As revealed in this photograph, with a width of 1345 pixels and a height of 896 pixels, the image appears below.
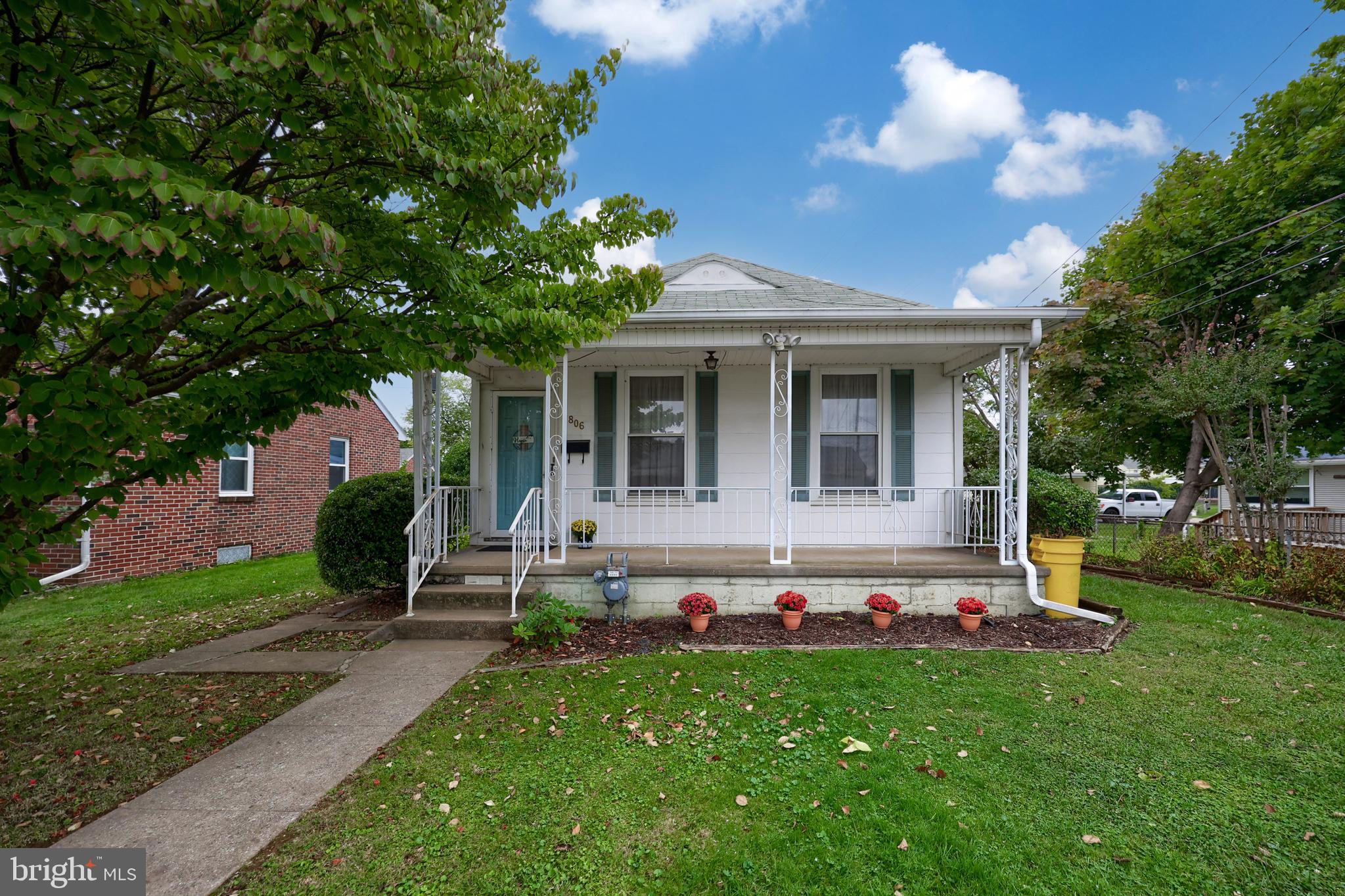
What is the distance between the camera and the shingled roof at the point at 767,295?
6.35m

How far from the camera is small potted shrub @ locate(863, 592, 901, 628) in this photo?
5402 mm

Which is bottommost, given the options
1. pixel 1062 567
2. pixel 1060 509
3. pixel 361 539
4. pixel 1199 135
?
pixel 1062 567

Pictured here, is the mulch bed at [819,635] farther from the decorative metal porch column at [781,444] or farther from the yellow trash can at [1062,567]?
the decorative metal porch column at [781,444]

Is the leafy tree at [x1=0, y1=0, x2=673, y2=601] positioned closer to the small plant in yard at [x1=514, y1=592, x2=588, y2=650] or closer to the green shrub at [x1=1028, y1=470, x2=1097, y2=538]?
the small plant in yard at [x1=514, y1=592, x2=588, y2=650]

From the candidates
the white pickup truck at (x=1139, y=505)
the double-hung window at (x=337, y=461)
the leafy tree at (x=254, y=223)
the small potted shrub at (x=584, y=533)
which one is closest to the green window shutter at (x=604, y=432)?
the small potted shrub at (x=584, y=533)

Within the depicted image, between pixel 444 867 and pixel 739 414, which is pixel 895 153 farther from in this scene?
pixel 444 867

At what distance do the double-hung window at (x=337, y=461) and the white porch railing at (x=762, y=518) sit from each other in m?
9.43

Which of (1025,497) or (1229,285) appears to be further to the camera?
(1229,285)

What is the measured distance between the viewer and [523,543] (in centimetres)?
602

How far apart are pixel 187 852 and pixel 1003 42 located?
1419cm

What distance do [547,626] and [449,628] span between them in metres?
1.12

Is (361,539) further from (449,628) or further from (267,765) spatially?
(267,765)

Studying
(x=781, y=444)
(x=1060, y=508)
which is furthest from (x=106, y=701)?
(x=1060, y=508)

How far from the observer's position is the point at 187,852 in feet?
7.48
